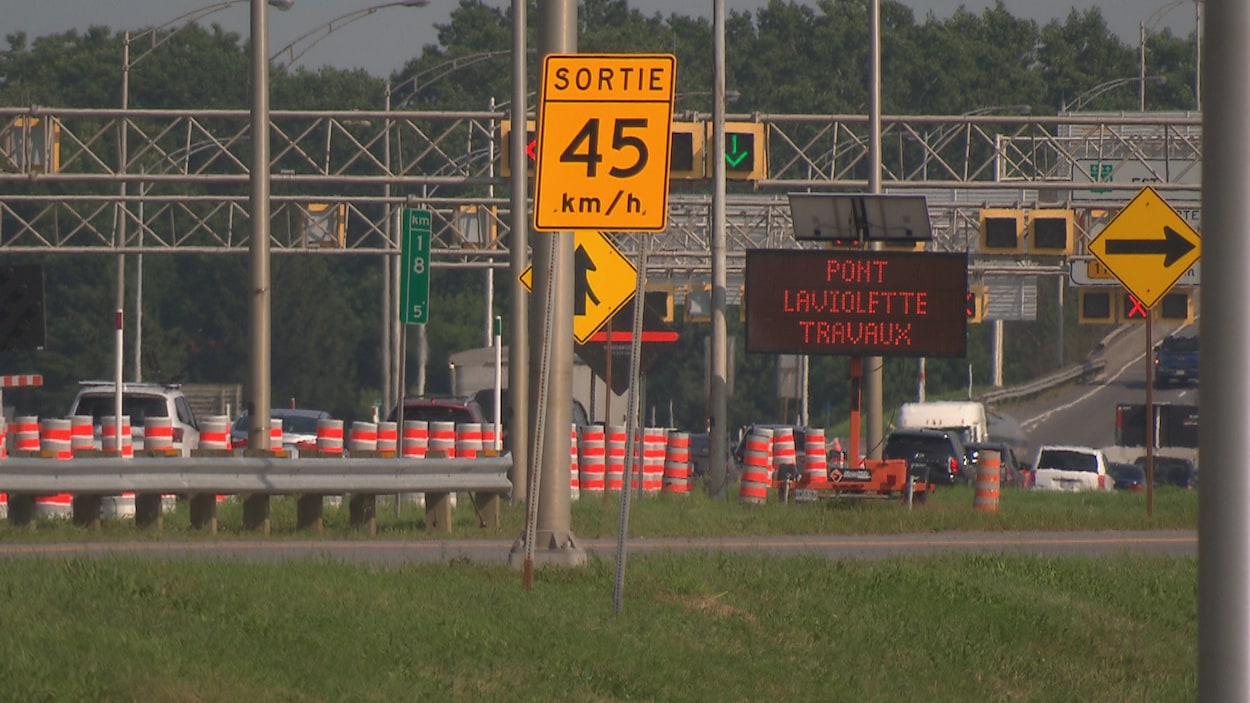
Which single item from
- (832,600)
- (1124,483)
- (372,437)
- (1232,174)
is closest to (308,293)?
(1124,483)

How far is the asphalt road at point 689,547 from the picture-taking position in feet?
52.2

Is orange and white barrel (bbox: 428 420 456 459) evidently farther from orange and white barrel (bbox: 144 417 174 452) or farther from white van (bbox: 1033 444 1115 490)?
white van (bbox: 1033 444 1115 490)

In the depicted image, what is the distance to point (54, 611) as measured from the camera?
33.7 ft

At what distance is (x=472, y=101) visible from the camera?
10000cm

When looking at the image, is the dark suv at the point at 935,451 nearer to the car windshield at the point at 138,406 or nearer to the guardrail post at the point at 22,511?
the car windshield at the point at 138,406

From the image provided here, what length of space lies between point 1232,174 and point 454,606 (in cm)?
602

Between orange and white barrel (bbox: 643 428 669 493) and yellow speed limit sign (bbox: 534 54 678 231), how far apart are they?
19.8 metres

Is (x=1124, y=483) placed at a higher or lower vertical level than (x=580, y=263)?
lower

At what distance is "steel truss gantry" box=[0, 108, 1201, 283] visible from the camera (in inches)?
1545

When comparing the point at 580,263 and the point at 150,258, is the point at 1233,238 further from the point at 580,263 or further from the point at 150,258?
the point at 150,258

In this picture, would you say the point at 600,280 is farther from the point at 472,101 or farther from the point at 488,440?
the point at 472,101

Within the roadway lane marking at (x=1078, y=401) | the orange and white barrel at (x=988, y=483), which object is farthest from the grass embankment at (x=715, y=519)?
the roadway lane marking at (x=1078, y=401)

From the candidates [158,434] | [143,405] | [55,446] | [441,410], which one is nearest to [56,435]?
[55,446]

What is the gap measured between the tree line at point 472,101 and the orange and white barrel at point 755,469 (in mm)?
56578
